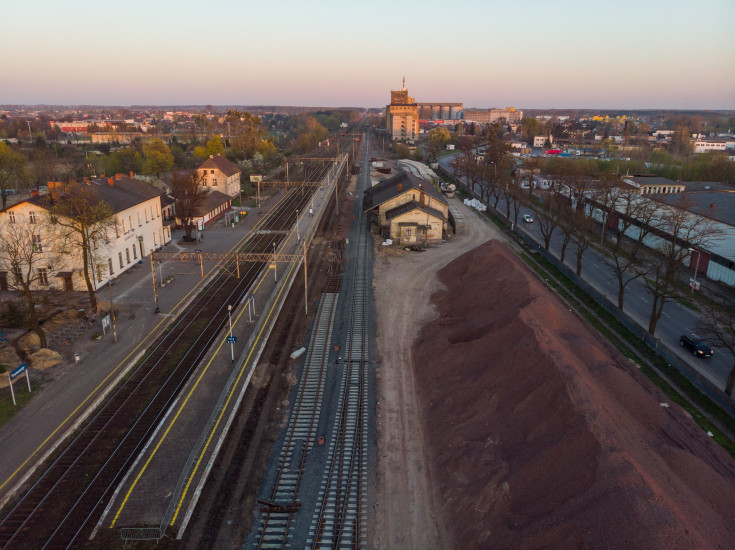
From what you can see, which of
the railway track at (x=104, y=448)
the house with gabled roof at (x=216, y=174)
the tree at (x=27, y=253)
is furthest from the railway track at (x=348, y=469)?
the house with gabled roof at (x=216, y=174)

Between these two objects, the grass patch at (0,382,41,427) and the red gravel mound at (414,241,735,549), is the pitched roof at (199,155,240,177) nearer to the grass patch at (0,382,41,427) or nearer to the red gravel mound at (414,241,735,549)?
the grass patch at (0,382,41,427)

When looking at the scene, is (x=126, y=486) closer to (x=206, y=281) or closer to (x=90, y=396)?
(x=90, y=396)

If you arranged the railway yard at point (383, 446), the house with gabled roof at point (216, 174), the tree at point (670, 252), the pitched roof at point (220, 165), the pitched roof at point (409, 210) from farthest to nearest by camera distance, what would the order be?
the pitched roof at point (220, 165) → the house with gabled roof at point (216, 174) → the pitched roof at point (409, 210) → the tree at point (670, 252) → the railway yard at point (383, 446)

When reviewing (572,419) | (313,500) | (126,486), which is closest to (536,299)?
(572,419)

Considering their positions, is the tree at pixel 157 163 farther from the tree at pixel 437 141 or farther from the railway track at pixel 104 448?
the tree at pixel 437 141

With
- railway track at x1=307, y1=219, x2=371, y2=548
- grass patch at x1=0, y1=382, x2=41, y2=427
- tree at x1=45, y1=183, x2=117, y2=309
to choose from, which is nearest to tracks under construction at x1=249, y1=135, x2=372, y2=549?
railway track at x1=307, y1=219, x2=371, y2=548

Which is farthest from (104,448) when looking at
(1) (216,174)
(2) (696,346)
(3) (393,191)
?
(1) (216,174)

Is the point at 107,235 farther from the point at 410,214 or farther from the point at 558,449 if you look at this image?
the point at 558,449

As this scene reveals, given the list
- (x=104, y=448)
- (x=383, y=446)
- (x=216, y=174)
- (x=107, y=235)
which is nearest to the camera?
(x=104, y=448)
